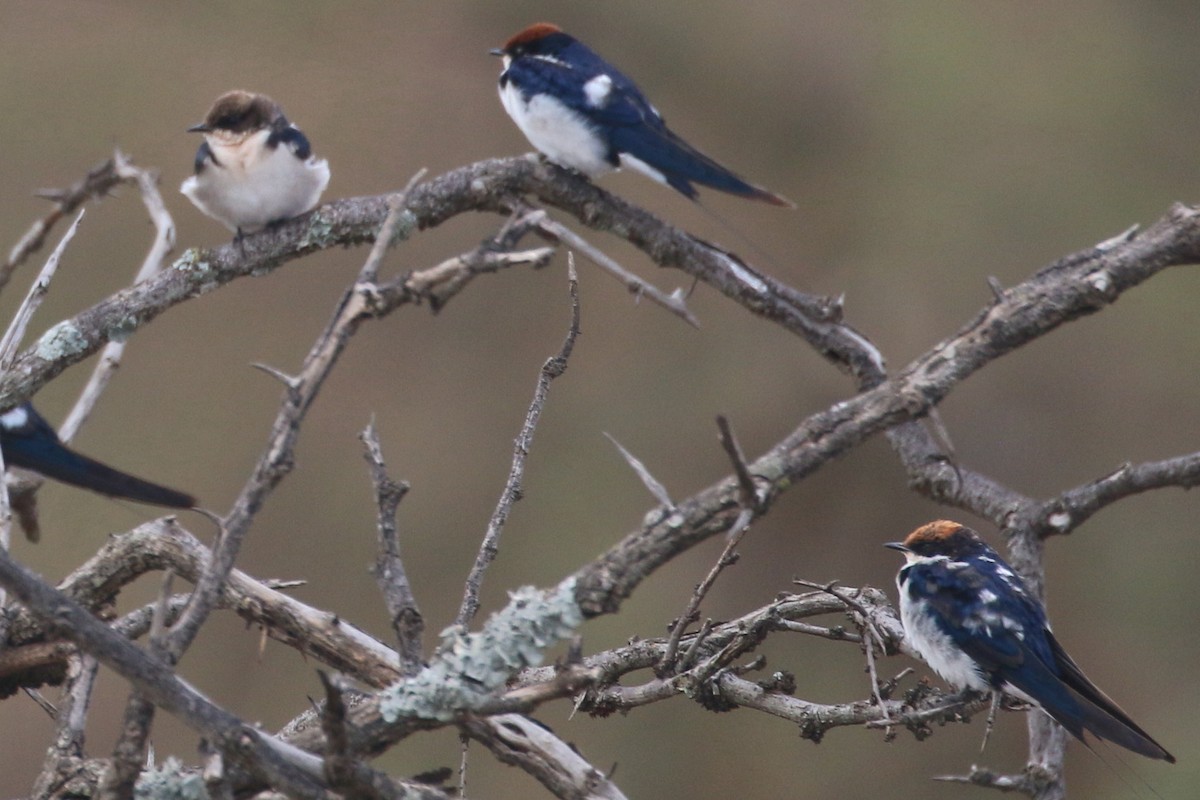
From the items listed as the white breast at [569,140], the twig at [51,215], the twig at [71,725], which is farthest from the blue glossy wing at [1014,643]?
the twig at [51,215]

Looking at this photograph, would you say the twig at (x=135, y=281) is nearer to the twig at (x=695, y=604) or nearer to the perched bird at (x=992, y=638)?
the twig at (x=695, y=604)

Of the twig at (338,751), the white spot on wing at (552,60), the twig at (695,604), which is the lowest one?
→ the twig at (338,751)

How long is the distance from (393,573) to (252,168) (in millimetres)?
788

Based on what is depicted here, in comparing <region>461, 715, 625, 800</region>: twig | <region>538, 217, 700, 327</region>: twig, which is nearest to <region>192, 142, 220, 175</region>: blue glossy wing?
<region>538, 217, 700, 327</region>: twig

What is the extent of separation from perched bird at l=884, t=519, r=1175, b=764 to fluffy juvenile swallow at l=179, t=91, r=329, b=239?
3.76 feet

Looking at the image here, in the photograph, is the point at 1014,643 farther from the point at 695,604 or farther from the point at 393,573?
the point at 393,573

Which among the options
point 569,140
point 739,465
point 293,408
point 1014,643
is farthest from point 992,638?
point 293,408

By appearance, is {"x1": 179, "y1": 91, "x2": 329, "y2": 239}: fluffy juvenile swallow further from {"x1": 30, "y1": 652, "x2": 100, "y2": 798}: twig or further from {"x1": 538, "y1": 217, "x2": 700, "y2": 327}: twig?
{"x1": 538, "y1": 217, "x2": 700, "y2": 327}: twig

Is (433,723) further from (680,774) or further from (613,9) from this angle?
(613,9)

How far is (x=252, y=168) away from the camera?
2004 mm

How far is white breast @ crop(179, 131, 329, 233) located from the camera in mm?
1977

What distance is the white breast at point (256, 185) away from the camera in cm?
198

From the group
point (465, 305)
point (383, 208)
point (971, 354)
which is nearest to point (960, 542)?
point (971, 354)

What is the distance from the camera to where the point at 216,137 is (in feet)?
7.02
